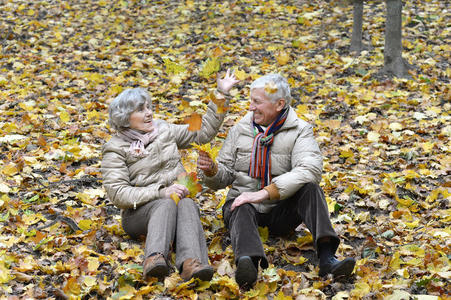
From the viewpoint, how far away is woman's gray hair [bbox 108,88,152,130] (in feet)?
11.2

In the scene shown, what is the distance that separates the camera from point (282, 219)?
3438mm

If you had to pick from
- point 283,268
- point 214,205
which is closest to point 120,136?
point 214,205

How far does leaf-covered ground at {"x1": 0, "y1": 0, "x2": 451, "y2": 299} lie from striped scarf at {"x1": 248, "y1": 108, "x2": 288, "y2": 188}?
49 centimetres

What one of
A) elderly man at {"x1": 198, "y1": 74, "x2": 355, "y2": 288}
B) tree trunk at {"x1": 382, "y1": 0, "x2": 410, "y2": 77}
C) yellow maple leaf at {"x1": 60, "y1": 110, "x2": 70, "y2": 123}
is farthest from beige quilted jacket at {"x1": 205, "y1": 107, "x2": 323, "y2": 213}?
tree trunk at {"x1": 382, "y1": 0, "x2": 410, "y2": 77}

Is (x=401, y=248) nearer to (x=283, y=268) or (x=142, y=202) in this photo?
(x=283, y=268)

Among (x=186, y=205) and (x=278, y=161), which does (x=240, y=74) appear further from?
(x=186, y=205)

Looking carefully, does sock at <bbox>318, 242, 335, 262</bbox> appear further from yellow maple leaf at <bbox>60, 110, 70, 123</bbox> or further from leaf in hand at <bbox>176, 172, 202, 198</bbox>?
yellow maple leaf at <bbox>60, 110, 70, 123</bbox>

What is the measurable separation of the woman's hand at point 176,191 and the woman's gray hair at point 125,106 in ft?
1.72

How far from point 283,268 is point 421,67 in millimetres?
4628

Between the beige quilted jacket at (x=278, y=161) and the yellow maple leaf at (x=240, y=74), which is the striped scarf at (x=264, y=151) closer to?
A: the beige quilted jacket at (x=278, y=161)

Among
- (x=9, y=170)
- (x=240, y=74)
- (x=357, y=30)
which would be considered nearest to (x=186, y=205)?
(x=9, y=170)

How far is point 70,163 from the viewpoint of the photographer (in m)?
4.81

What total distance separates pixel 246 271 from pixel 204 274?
0.23m

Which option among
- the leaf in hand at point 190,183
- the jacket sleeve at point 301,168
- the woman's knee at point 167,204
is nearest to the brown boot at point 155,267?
the woman's knee at point 167,204
